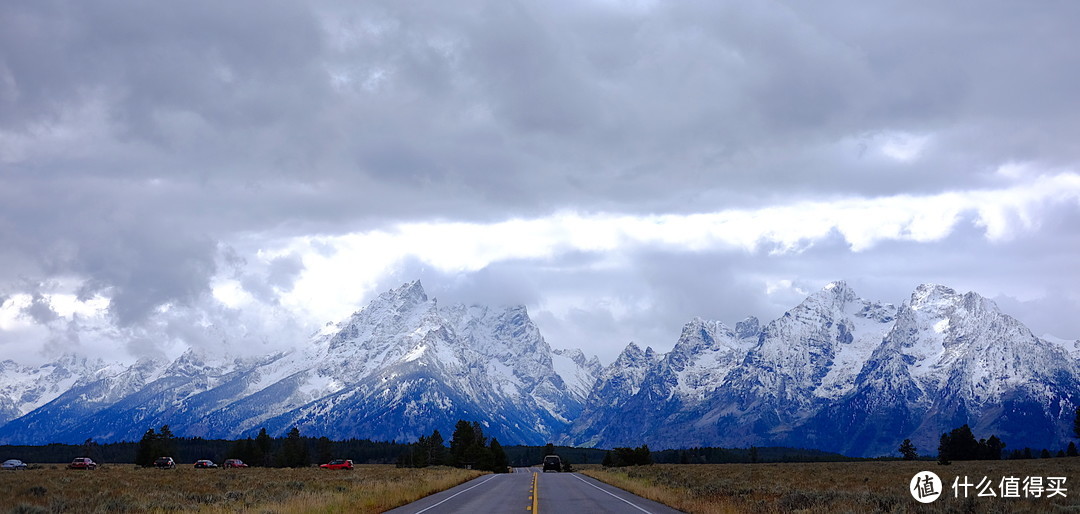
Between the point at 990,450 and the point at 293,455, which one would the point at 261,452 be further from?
the point at 990,450

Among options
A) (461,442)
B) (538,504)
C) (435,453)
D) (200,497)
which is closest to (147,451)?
(461,442)

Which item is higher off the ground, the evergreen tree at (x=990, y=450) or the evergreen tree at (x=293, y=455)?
the evergreen tree at (x=990, y=450)

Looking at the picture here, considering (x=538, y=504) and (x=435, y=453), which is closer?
(x=538, y=504)

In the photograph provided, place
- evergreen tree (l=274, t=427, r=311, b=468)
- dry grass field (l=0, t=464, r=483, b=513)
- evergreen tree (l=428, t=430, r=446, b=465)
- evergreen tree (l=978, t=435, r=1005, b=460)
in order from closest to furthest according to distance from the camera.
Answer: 1. dry grass field (l=0, t=464, r=483, b=513)
2. evergreen tree (l=978, t=435, r=1005, b=460)
3. evergreen tree (l=274, t=427, r=311, b=468)
4. evergreen tree (l=428, t=430, r=446, b=465)

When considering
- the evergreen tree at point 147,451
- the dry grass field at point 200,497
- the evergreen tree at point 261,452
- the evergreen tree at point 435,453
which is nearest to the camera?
the dry grass field at point 200,497

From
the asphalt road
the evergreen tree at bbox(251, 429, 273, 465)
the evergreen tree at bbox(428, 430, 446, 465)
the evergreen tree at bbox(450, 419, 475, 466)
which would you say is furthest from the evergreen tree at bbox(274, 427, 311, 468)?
the asphalt road

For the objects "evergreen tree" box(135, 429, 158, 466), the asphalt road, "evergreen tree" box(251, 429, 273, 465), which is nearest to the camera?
the asphalt road

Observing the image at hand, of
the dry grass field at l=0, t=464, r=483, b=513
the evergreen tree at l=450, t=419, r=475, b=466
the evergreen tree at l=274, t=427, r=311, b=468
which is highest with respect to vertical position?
the evergreen tree at l=450, t=419, r=475, b=466

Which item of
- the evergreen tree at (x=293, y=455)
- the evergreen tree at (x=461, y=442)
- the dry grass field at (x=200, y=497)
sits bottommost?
the evergreen tree at (x=293, y=455)

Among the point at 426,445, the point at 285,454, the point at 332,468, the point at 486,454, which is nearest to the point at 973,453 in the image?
the point at 486,454

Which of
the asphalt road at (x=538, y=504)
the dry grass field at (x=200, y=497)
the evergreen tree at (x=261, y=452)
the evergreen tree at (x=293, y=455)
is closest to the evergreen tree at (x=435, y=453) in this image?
the evergreen tree at (x=293, y=455)

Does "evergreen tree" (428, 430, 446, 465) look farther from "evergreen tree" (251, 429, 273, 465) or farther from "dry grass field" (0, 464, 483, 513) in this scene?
"dry grass field" (0, 464, 483, 513)

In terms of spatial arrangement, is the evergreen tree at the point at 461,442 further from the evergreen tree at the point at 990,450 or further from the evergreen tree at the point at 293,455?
the evergreen tree at the point at 990,450

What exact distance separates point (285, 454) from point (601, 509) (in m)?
136
